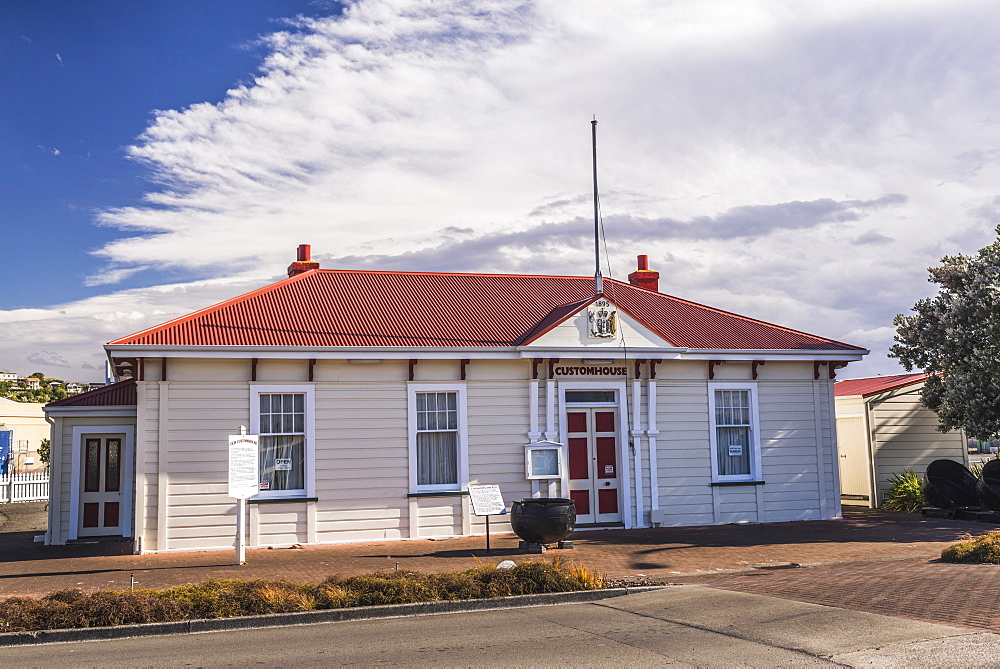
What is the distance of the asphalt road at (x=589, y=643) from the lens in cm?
764

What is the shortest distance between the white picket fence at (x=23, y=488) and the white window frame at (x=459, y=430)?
16833 mm

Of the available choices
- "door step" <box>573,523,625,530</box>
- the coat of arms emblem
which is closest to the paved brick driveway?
"door step" <box>573,523,625,530</box>

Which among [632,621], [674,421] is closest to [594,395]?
[674,421]

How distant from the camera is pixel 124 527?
56.6ft

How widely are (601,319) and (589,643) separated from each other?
938 centimetres

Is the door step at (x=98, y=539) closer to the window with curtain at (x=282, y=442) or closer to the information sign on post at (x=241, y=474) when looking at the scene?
the window with curtain at (x=282, y=442)

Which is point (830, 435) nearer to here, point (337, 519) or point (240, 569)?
point (337, 519)

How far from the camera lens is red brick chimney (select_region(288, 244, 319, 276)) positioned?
20016mm

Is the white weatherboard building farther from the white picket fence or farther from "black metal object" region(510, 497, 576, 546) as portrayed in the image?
the white picket fence

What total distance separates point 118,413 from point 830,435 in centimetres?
1444

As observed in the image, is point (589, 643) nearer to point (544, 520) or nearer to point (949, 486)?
point (544, 520)

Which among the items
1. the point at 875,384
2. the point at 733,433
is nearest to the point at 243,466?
the point at 733,433

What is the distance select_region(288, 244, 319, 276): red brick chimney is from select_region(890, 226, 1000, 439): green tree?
13.1 meters

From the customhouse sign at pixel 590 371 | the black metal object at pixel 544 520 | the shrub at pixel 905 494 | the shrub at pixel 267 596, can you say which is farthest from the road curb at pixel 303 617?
the shrub at pixel 905 494
